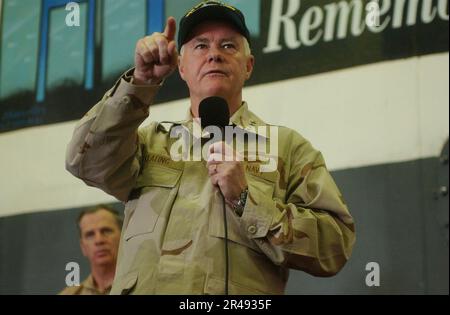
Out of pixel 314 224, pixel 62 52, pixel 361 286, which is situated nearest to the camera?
pixel 314 224

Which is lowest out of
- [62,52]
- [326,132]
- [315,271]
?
[315,271]

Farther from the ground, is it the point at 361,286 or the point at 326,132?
the point at 326,132

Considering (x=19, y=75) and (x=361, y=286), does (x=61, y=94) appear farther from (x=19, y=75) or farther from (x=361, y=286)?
(x=361, y=286)

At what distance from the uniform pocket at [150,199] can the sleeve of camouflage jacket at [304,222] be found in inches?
6.5

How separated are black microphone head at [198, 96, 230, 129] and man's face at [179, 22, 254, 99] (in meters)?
0.11

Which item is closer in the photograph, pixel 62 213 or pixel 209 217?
pixel 209 217

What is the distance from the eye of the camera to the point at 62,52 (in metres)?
2.28

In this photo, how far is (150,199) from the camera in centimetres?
141

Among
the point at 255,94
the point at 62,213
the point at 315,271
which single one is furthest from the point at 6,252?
the point at 315,271

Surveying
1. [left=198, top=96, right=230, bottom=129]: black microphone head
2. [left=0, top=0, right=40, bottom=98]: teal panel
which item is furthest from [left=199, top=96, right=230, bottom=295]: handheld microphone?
[left=0, top=0, right=40, bottom=98]: teal panel

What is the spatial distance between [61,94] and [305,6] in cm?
76

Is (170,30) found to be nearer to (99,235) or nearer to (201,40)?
(201,40)

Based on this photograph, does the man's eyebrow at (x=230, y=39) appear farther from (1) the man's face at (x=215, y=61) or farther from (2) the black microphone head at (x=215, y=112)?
(2) the black microphone head at (x=215, y=112)

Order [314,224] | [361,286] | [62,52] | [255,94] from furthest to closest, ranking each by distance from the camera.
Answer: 1. [62,52]
2. [255,94]
3. [361,286]
4. [314,224]
